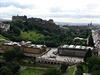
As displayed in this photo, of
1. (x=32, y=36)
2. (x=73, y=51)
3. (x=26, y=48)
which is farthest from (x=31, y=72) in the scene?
(x=32, y=36)

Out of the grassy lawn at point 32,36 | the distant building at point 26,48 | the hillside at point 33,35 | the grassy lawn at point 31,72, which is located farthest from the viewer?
the grassy lawn at point 32,36

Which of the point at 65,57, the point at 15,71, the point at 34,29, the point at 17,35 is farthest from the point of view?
the point at 34,29

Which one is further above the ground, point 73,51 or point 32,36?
point 32,36

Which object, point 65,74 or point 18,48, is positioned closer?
point 65,74

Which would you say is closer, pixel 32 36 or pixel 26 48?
pixel 26 48

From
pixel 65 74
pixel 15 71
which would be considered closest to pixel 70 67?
pixel 65 74

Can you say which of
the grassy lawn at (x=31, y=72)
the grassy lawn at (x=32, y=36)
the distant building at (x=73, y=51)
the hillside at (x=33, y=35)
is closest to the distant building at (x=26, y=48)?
the distant building at (x=73, y=51)

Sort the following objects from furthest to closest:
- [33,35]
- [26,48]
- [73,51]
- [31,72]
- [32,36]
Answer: [33,35] < [32,36] < [26,48] < [73,51] < [31,72]

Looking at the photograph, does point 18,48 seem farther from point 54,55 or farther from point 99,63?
point 99,63

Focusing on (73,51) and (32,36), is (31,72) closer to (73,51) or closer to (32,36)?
(73,51)

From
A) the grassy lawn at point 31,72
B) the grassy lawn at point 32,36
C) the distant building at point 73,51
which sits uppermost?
the grassy lawn at point 32,36

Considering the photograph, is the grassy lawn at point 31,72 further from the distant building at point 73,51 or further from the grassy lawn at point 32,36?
the grassy lawn at point 32,36
